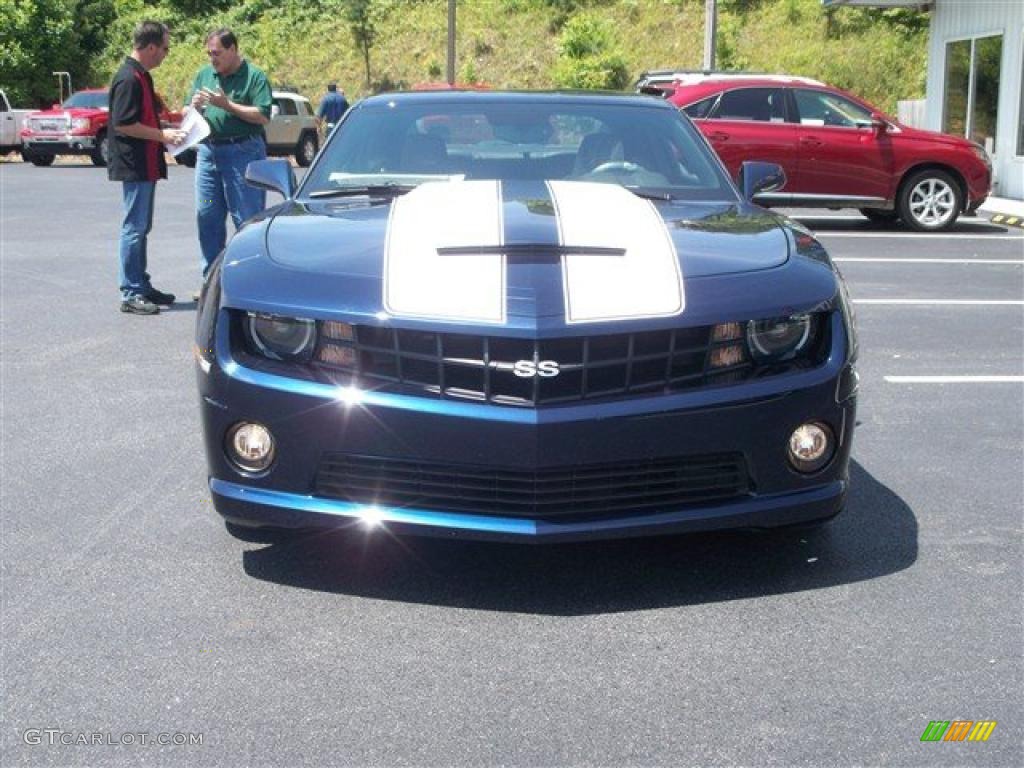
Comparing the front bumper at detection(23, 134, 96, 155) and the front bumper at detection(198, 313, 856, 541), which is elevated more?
the front bumper at detection(23, 134, 96, 155)

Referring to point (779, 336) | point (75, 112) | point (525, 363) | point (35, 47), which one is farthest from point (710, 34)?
point (35, 47)

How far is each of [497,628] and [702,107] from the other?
11790 mm

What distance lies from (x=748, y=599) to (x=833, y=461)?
462 millimetres

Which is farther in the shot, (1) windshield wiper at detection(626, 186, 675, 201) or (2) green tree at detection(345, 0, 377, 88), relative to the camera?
(2) green tree at detection(345, 0, 377, 88)

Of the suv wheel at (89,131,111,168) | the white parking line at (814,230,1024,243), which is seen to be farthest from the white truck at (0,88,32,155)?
the white parking line at (814,230,1024,243)

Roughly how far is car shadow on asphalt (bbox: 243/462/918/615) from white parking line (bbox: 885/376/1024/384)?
2.47 metres

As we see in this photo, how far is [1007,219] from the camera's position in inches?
597

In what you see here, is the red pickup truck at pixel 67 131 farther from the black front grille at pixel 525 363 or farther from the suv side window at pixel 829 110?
the black front grille at pixel 525 363

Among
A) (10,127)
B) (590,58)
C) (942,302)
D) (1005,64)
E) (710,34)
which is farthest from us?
(590,58)

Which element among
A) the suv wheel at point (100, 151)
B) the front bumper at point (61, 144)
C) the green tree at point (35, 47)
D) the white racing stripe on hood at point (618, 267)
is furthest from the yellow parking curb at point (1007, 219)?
the green tree at point (35, 47)

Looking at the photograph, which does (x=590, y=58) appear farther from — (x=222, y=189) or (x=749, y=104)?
(x=222, y=189)

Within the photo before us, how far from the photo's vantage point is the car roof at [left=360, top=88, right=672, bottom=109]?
5.33 meters

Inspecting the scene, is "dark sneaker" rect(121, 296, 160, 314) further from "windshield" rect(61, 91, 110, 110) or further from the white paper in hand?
"windshield" rect(61, 91, 110, 110)

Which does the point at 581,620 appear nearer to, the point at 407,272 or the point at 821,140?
the point at 407,272
